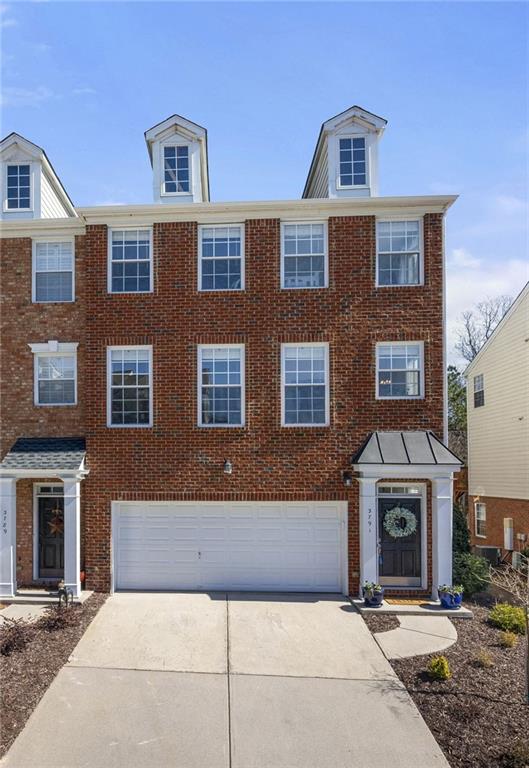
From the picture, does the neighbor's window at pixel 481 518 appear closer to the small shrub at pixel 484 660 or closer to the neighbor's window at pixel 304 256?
the small shrub at pixel 484 660

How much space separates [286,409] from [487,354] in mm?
10513

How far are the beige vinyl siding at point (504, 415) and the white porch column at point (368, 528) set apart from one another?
7.35 meters

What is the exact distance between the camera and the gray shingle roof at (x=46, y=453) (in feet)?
37.8

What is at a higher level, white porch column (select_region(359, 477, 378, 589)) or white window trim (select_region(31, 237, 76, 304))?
white window trim (select_region(31, 237, 76, 304))

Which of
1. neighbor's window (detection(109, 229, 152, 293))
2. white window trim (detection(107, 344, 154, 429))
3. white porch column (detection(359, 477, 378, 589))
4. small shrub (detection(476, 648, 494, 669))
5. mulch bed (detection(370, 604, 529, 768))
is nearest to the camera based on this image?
mulch bed (detection(370, 604, 529, 768))

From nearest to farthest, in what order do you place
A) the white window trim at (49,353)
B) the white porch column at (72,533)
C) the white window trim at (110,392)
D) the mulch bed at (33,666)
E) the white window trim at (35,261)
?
1. the mulch bed at (33,666)
2. the white porch column at (72,533)
3. the white window trim at (110,392)
4. the white window trim at (49,353)
5. the white window trim at (35,261)

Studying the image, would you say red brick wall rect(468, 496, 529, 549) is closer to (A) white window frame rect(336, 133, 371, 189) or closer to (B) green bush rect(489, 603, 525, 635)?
(B) green bush rect(489, 603, 525, 635)

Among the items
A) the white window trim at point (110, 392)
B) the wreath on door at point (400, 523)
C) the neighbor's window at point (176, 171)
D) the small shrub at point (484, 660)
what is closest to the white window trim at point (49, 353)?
the white window trim at point (110, 392)

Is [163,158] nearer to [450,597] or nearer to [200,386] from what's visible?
[200,386]

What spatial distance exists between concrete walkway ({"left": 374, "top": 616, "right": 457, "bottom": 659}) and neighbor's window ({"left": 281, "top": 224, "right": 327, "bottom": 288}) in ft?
23.4

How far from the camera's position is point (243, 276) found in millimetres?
12094

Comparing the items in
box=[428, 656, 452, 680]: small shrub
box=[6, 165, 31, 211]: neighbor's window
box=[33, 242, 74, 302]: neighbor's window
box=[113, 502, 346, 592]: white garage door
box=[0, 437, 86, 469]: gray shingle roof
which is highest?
box=[6, 165, 31, 211]: neighbor's window

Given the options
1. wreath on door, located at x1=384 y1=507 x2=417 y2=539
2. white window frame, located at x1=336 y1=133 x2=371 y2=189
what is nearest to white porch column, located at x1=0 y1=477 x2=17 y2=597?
wreath on door, located at x1=384 y1=507 x2=417 y2=539

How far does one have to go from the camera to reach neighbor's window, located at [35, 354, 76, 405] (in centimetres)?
1249
